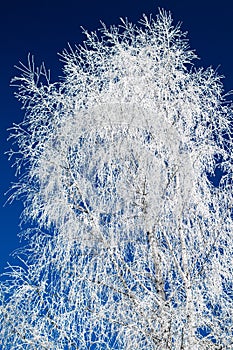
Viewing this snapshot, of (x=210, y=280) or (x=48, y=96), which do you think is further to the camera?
(x=48, y=96)

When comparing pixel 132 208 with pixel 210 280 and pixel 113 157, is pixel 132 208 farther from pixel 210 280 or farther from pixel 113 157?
pixel 210 280

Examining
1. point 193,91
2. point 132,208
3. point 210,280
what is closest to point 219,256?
point 210,280

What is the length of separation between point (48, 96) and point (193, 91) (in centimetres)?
199

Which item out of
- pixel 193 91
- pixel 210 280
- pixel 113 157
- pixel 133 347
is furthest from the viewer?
pixel 193 91

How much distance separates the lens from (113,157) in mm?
6777

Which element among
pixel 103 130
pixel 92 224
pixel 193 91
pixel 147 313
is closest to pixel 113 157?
pixel 103 130

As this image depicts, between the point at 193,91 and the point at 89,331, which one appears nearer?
the point at 89,331

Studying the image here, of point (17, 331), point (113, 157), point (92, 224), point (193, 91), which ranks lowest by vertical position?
point (17, 331)

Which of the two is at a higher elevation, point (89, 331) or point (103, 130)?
point (103, 130)

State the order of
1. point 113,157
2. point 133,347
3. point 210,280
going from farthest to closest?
point 113,157 → point 210,280 → point 133,347

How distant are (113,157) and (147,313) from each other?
2.03 metres

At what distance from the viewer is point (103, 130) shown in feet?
22.9

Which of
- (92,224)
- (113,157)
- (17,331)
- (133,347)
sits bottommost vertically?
(133,347)

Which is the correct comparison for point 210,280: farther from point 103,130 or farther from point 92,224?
point 103,130
